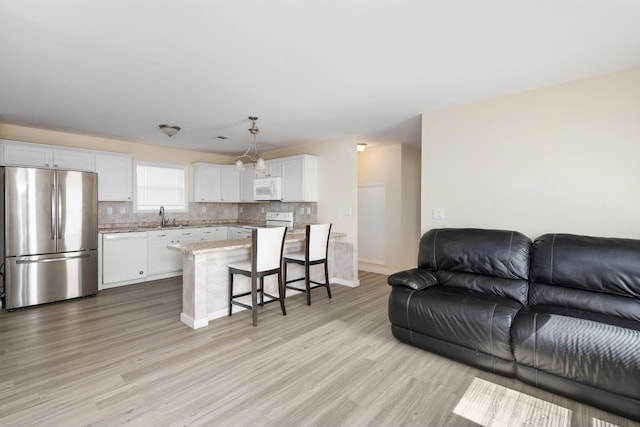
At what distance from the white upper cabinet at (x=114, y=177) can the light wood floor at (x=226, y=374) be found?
6.51 ft

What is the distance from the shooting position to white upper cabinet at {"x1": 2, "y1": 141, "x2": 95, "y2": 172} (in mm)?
4004

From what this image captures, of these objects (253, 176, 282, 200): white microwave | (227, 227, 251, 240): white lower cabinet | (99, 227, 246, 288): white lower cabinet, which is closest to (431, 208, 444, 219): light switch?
(253, 176, 282, 200): white microwave

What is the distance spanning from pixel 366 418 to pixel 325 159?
3.97 meters

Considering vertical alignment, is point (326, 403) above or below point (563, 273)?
below

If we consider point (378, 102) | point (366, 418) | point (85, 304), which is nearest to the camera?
point (366, 418)

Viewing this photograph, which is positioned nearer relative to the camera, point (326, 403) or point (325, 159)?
point (326, 403)

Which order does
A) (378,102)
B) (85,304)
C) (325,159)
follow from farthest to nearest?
(325,159) < (85,304) < (378,102)

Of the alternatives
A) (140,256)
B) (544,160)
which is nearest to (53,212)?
(140,256)

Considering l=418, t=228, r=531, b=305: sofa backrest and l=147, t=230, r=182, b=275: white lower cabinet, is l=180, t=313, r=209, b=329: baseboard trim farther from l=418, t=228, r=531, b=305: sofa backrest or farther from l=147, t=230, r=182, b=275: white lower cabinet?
l=418, t=228, r=531, b=305: sofa backrest

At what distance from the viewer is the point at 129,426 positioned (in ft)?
5.80

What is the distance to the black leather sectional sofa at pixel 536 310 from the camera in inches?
73.5

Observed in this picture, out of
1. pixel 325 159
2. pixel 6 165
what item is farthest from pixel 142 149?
pixel 325 159

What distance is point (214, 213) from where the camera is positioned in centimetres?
662

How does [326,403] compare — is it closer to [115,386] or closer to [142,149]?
[115,386]
